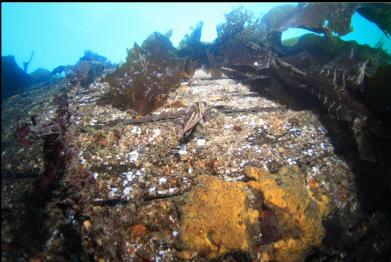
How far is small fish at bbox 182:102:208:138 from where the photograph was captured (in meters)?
3.21

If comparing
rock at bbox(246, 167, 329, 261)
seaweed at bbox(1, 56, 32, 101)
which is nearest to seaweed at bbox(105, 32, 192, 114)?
rock at bbox(246, 167, 329, 261)

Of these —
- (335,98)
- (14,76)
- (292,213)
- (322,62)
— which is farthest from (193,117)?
(14,76)

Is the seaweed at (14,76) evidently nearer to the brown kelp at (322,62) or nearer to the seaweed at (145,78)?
the seaweed at (145,78)

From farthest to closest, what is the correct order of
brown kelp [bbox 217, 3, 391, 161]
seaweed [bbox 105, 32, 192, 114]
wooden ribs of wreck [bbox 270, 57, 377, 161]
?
seaweed [bbox 105, 32, 192, 114] < brown kelp [bbox 217, 3, 391, 161] < wooden ribs of wreck [bbox 270, 57, 377, 161]

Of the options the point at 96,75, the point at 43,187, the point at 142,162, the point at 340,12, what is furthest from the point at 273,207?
the point at 96,75

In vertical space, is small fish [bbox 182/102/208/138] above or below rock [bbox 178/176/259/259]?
above

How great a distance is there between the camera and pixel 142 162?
2.87 metres

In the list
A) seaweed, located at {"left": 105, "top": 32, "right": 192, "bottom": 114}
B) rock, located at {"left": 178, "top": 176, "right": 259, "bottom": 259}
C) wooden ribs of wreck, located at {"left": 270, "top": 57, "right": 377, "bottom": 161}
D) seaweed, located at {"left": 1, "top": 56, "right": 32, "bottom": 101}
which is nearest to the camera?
rock, located at {"left": 178, "top": 176, "right": 259, "bottom": 259}

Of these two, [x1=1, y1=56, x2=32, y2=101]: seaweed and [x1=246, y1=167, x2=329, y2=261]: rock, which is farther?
[x1=1, y1=56, x2=32, y2=101]: seaweed

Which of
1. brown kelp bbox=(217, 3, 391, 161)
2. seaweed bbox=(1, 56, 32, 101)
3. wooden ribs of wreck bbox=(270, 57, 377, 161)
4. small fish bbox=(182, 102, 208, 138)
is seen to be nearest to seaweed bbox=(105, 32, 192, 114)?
small fish bbox=(182, 102, 208, 138)

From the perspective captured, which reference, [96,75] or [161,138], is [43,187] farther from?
[96,75]

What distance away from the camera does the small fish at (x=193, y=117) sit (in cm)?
321

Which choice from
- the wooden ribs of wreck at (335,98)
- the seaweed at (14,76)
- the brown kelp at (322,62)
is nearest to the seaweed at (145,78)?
the brown kelp at (322,62)

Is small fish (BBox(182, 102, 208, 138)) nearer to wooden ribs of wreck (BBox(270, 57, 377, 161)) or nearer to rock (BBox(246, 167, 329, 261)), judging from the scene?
rock (BBox(246, 167, 329, 261))
